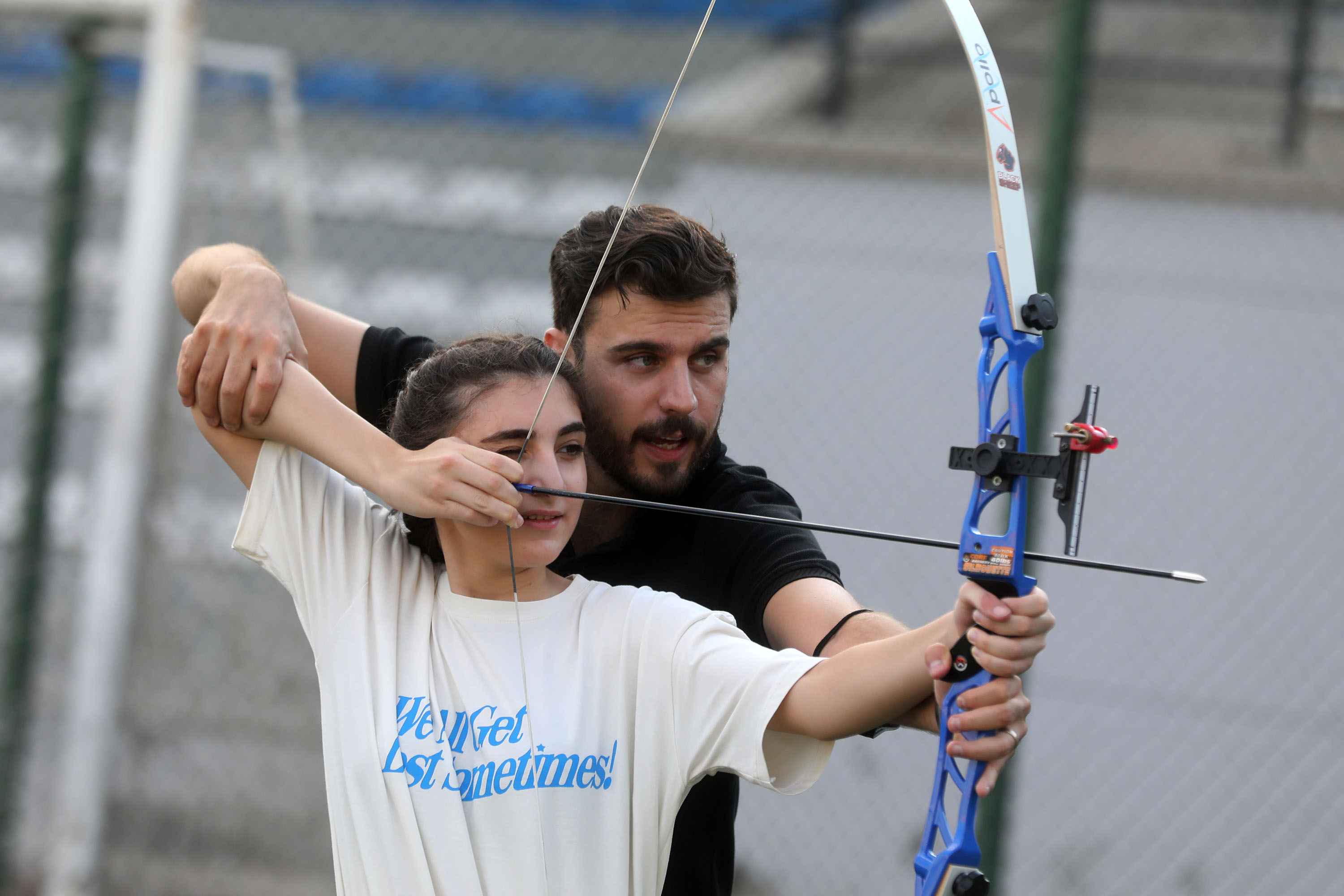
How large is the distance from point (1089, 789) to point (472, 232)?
8.40 feet

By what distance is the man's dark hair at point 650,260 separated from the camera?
1483 millimetres

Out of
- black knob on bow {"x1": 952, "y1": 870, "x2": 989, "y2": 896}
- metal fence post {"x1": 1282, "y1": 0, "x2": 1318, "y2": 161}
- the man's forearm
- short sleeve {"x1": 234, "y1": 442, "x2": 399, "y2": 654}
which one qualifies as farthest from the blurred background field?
black knob on bow {"x1": 952, "y1": 870, "x2": 989, "y2": 896}

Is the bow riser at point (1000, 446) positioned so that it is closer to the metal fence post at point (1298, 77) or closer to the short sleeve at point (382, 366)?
the short sleeve at point (382, 366)

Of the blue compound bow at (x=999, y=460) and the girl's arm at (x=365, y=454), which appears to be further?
the girl's arm at (x=365, y=454)

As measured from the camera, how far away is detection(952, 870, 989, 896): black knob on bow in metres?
1.12

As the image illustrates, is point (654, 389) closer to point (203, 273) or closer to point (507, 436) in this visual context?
point (507, 436)

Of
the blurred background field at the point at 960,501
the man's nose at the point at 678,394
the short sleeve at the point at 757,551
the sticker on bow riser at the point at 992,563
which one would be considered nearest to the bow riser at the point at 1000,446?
the sticker on bow riser at the point at 992,563

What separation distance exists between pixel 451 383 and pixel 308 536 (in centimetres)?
22

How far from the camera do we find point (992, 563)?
105cm

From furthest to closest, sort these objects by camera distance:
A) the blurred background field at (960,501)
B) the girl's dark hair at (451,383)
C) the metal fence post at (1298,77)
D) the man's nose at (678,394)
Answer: the metal fence post at (1298,77), the blurred background field at (960,501), the man's nose at (678,394), the girl's dark hair at (451,383)

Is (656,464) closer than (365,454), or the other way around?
(365,454)

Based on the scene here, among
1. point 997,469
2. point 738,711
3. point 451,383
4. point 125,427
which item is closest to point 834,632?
point 738,711

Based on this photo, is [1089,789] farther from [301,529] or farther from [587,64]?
[587,64]

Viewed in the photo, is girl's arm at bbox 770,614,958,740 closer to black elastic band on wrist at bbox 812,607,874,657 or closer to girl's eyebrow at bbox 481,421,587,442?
black elastic band on wrist at bbox 812,607,874,657
